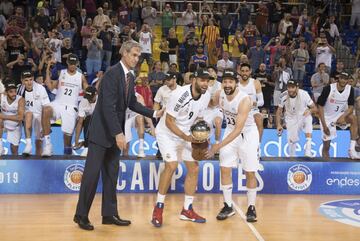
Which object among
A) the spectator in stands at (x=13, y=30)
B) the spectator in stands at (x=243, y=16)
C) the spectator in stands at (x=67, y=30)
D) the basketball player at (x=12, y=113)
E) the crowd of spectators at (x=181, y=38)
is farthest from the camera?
the spectator in stands at (x=243, y=16)

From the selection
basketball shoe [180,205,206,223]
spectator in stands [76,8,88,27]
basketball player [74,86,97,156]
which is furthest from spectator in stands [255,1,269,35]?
basketball shoe [180,205,206,223]

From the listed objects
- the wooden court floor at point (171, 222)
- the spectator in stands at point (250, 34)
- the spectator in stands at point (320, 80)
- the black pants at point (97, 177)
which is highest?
the spectator in stands at point (250, 34)

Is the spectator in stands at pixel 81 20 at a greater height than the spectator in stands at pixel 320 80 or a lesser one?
greater

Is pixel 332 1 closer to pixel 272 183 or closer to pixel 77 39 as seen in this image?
pixel 77 39

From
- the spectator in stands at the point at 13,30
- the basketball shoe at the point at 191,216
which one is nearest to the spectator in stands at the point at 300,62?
the spectator in stands at the point at 13,30

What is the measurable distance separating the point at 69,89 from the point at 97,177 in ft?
13.0

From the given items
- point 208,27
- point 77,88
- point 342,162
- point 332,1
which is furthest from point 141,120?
point 332,1

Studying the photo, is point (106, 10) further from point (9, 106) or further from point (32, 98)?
point (9, 106)

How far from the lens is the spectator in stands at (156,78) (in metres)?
17.8

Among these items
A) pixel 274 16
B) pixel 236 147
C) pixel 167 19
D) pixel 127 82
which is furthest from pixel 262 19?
pixel 127 82

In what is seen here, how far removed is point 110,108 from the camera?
8.79 m

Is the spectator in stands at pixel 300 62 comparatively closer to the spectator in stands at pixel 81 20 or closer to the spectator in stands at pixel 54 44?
the spectator in stands at pixel 81 20

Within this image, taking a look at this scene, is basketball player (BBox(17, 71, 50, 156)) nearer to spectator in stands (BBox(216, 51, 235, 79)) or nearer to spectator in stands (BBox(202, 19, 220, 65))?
spectator in stands (BBox(216, 51, 235, 79))

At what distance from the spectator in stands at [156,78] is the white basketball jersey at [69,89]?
507 cm
